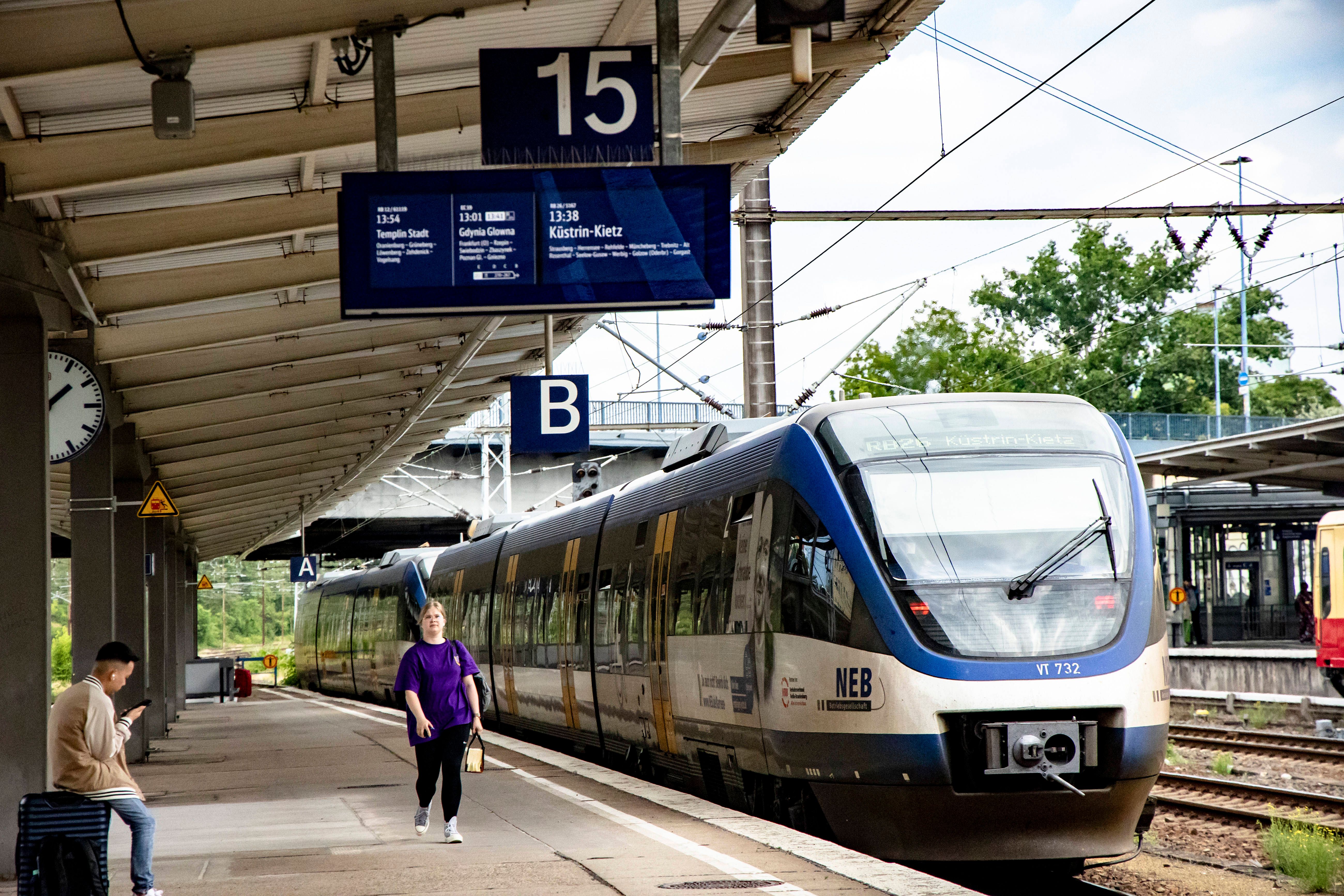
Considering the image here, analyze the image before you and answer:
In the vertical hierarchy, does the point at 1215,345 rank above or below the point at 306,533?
above

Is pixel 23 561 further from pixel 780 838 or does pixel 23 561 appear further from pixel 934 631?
pixel 934 631

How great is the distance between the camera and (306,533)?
57.0 m

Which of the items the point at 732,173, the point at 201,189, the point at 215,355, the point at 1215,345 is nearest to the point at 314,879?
the point at 201,189

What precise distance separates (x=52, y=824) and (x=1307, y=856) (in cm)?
856

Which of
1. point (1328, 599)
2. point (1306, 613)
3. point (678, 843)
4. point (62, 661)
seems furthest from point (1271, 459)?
point (62, 661)

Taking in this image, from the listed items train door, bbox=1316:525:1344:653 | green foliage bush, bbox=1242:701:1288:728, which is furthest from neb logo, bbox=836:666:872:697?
train door, bbox=1316:525:1344:653

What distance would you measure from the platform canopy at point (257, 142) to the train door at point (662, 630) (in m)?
3.11

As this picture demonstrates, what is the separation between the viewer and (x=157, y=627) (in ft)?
84.4

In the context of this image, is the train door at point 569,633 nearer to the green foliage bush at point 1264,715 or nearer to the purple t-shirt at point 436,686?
the purple t-shirt at point 436,686

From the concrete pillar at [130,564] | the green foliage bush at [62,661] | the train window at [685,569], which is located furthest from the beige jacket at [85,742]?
the green foliage bush at [62,661]

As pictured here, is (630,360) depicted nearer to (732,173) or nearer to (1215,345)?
(732,173)

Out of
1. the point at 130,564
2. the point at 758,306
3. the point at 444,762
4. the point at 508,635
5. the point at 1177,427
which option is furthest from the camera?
the point at 1177,427

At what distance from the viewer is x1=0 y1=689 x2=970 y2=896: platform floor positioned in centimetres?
832

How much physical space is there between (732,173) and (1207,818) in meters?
7.57
